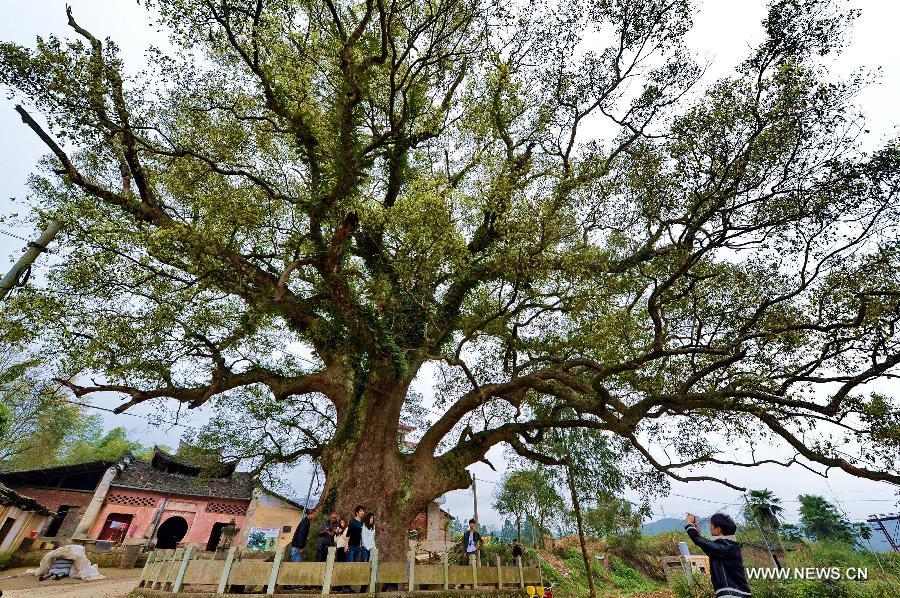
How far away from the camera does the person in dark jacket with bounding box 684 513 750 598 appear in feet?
14.0

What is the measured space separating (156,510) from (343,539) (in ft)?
62.3

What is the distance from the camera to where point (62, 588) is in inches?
409

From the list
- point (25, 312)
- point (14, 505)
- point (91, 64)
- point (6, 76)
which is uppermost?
point (91, 64)

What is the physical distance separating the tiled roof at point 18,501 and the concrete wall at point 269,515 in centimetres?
816

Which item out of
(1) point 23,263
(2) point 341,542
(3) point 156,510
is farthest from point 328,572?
(3) point 156,510

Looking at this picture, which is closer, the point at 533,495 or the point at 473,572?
the point at 473,572

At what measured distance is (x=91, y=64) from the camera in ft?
21.7

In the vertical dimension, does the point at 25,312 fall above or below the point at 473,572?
above

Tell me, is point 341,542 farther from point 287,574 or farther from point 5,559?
point 5,559

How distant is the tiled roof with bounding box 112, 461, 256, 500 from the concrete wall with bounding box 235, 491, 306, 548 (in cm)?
70

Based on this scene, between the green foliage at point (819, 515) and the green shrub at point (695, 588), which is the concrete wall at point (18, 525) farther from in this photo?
the green foliage at point (819, 515)

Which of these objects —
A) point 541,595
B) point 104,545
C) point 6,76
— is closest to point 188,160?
point 6,76

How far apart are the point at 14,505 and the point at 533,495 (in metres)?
20.8

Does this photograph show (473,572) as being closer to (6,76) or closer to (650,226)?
(650,226)
